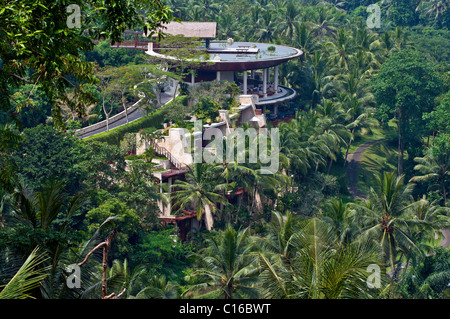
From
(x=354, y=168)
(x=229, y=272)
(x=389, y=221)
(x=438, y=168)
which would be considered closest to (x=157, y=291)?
(x=229, y=272)

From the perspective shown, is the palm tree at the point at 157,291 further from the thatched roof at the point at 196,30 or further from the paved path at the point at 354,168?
the thatched roof at the point at 196,30

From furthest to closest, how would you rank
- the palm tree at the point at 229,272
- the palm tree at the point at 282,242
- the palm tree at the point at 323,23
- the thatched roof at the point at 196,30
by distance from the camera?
the palm tree at the point at 323,23 → the thatched roof at the point at 196,30 → the palm tree at the point at 282,242 → the palm tree at the point at 229,272

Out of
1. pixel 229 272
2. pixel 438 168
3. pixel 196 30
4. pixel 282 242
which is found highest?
pixel 196 30

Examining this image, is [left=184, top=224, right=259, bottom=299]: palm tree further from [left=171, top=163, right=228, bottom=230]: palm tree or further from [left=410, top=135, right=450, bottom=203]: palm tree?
[left=410, top=135, right=450, bottom=203]: palm tree

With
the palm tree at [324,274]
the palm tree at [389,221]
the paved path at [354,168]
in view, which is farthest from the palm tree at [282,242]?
the paved path at [354,168]

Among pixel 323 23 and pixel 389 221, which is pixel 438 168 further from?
pixel 323 23

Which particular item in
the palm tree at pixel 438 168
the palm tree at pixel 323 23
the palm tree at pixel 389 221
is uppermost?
the palm tree at pixel 323 23
